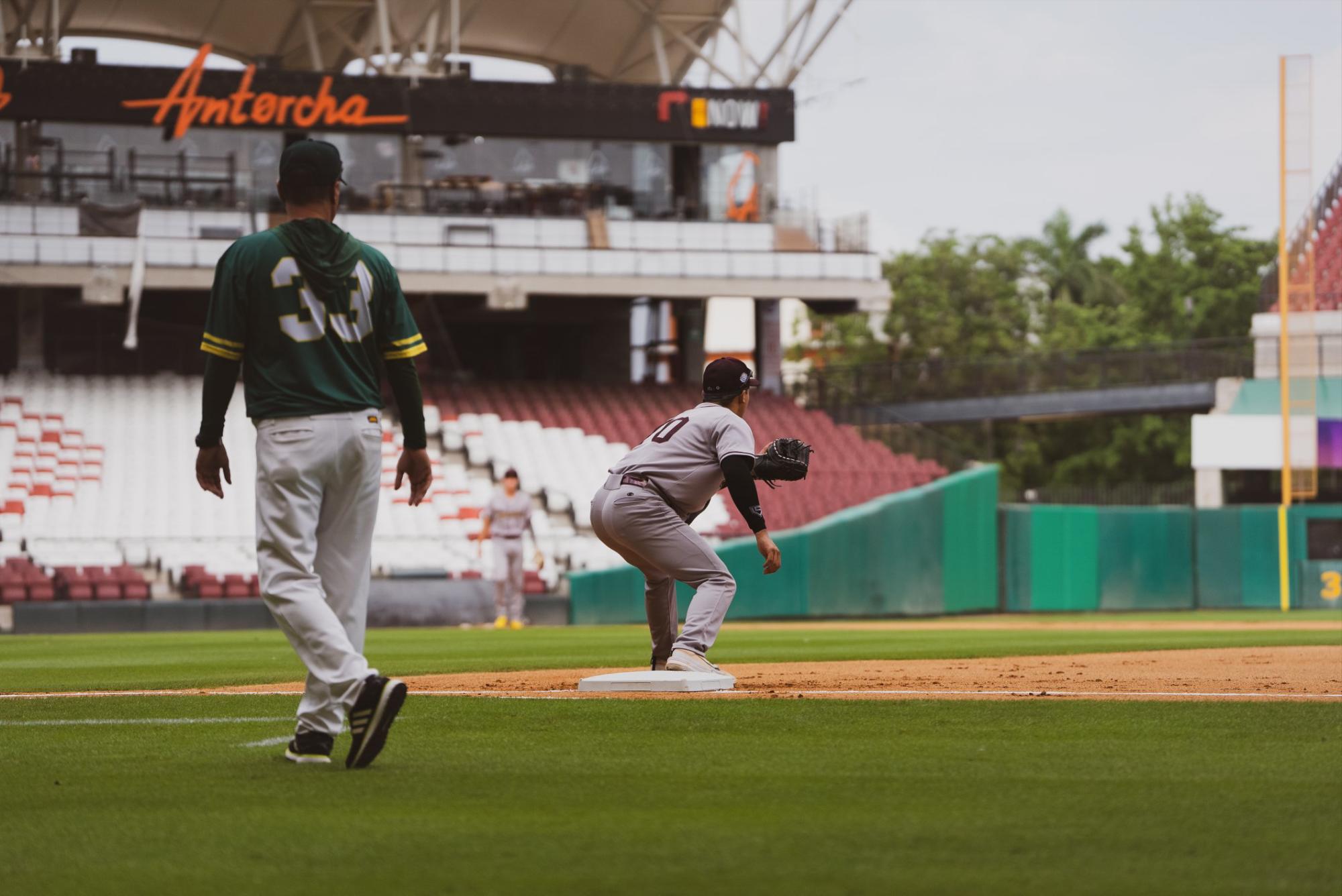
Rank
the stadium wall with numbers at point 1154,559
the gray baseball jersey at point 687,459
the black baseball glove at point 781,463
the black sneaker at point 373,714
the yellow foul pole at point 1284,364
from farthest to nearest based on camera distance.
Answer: the stadium wall with numbers at point 1154,559
the yellow foul pole at point 1284,364
the gray baseball jersey at point 687,459
the black baseball glove at point 781,463
the black sneaker at point 373,714

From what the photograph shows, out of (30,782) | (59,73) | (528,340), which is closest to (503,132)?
(528,340)

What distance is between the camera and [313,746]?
19.0 feet

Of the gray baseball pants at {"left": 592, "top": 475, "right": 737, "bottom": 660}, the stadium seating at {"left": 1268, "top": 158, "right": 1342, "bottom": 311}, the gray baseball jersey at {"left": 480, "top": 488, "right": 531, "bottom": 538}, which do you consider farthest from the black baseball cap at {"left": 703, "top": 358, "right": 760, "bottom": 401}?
the stadium seating at {"left": 1268, "top": 158, "right": 1342, "bottom": 311}

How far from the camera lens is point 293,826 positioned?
14.8 ft

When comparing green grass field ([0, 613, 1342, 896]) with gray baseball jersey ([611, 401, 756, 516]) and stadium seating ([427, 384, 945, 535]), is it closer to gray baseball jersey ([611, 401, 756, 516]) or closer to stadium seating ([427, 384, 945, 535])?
gray baseball jersey ([611, 401, 756, 516])

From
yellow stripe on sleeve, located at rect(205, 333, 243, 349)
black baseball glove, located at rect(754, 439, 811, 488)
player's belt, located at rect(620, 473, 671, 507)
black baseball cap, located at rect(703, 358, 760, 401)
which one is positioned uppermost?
yellow stripe on sleeve, located at rect(205, 333, 243, 349)

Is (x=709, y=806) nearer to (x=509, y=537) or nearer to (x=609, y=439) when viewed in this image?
(x=509, y=537)

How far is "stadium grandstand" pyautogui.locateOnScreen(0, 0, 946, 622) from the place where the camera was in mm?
33406

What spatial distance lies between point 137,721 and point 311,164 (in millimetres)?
3018

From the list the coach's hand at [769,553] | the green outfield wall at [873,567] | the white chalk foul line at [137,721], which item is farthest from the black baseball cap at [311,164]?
the green outfield wall at [873,567]

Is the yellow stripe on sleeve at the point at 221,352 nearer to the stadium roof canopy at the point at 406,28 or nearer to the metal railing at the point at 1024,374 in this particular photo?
the stadium roof canopy at the point at 406,28

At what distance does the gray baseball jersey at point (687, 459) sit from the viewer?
8.42m

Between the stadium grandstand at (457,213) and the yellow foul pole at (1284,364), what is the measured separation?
20.3ft

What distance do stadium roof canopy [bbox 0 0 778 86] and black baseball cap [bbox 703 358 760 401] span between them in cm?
2872
